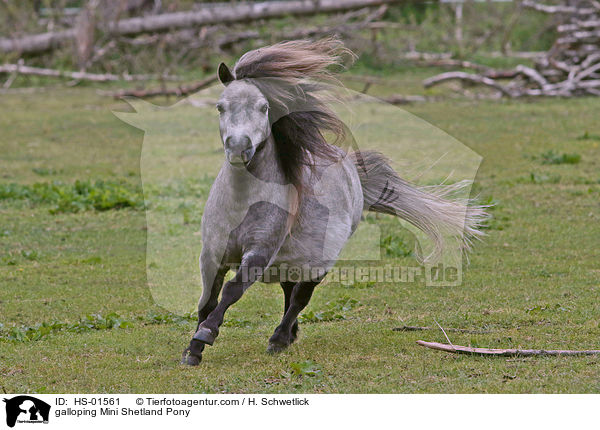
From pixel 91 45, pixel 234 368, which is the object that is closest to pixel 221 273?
pixel 234 368

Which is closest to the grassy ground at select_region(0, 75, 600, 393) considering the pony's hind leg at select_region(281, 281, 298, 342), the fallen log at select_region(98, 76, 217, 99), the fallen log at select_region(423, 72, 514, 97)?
the pony's hind leg at select_region(281, 281, 298, 342)

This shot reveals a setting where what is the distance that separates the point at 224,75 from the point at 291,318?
1653mm

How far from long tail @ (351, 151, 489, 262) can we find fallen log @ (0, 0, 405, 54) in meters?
13.0

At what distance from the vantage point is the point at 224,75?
5.01 metres

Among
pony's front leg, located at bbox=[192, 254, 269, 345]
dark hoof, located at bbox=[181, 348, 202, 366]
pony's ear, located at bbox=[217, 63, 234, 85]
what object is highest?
pony's ear, located at bbox=[217, 63, 234, 85]

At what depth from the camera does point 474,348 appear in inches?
214

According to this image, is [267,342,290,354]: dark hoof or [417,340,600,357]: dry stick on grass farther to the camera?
[267,342,290,354]: dark hoof

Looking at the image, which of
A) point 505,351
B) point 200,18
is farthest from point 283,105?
point 200,18

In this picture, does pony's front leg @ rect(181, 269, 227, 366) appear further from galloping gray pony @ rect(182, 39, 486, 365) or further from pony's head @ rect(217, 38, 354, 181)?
pony's head @ rect(217, 38, 354, 181)

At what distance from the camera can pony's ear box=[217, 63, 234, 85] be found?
16.3ft
